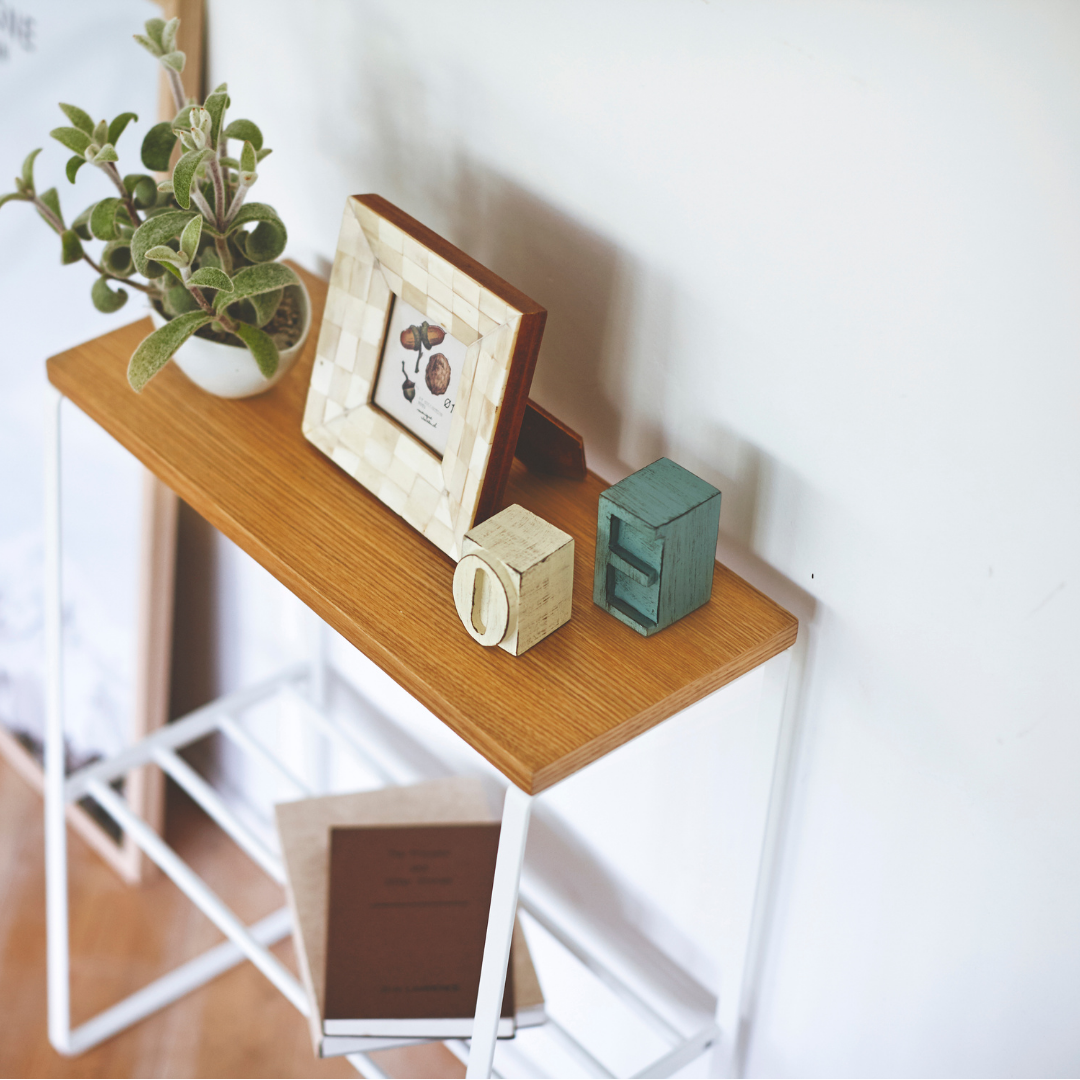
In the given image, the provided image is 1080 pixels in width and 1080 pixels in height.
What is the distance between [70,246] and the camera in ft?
3.43

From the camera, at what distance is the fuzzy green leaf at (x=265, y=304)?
3.30ft

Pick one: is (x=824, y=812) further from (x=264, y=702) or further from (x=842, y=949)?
(x=264, y=702)

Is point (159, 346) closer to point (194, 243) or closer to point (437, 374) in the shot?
point (194, 243)

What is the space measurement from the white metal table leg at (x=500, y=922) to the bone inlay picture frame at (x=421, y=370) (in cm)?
22

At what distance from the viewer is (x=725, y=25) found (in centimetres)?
79

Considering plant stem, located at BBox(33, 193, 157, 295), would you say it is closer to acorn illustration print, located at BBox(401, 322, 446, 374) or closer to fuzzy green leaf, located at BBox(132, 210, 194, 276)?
fuzzy green leaf, located at BBox(132, 210, 194, 276)

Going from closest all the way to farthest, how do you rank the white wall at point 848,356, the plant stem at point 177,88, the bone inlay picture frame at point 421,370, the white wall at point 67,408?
the white wall at point 848,356 < the bone inlay picture frame at point 421,370 < the plant stem at point 177,88 < the white wall at point 67,408

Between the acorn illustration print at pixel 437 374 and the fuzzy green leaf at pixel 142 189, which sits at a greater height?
the fuzzy green leaf at pixel 142 189

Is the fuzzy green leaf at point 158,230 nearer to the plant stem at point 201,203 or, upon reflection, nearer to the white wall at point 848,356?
the plant stem at point 201,203

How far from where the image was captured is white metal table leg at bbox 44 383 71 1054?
1192 mm

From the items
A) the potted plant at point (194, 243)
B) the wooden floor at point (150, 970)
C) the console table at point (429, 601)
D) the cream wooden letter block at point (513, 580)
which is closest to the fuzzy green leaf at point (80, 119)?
the potted plant at point (194, 243)

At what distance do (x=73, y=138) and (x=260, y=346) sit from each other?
23cm

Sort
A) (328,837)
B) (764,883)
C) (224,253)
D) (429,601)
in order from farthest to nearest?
(328,837), (764,883), (224,253), (429,601)

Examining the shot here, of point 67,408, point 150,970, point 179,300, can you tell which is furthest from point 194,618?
point 179,300
